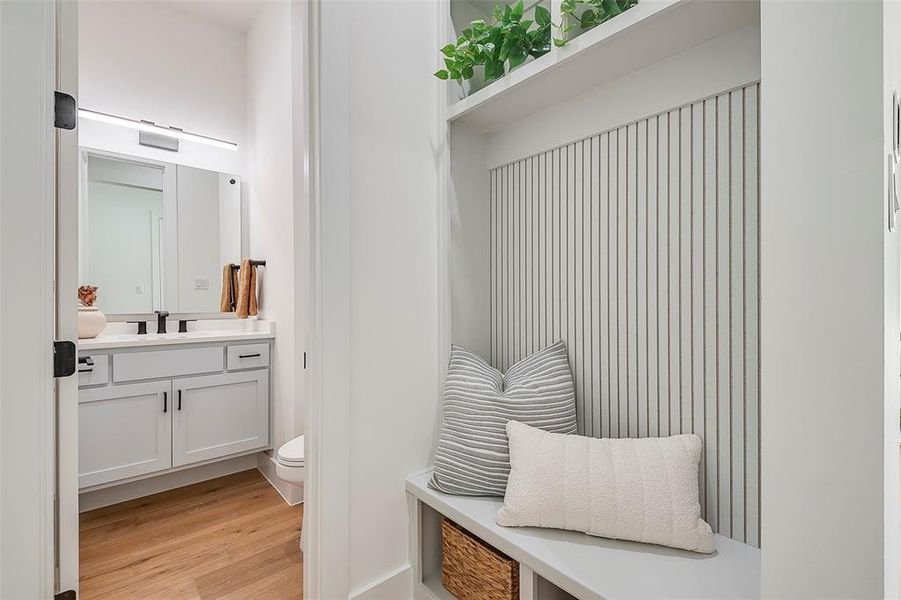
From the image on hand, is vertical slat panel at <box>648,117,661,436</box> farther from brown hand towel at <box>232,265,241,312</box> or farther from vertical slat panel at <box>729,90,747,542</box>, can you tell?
brown hand towel at <box>232,265,241,312</box>

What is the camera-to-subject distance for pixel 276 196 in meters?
2.67

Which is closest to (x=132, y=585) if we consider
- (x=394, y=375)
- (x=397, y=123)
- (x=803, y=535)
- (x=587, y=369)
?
(x=394, y=375)

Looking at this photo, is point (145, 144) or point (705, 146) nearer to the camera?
point (705, 146)

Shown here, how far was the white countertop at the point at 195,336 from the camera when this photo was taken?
2.21 metres

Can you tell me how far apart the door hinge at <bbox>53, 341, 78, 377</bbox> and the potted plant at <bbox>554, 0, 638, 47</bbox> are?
1507 mm

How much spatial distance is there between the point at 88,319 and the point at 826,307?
293 cm

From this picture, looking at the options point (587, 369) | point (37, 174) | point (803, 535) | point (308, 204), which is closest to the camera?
point (803, 535)

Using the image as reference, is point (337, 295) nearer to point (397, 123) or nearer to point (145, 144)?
point (397, 123)

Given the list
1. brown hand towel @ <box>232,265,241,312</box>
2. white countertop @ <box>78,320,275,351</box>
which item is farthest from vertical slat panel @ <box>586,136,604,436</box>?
brown hand towel @ <box>232,265,241,312</box>

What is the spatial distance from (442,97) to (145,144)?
2132mm

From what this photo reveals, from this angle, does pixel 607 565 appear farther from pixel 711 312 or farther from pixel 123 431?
pixel 123 431

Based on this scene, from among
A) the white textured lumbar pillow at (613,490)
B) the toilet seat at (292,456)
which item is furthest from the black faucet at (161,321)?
the white textured lumbar pillow at (613,490)

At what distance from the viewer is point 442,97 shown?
166cm

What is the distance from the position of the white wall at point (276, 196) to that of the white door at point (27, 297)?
124cm
